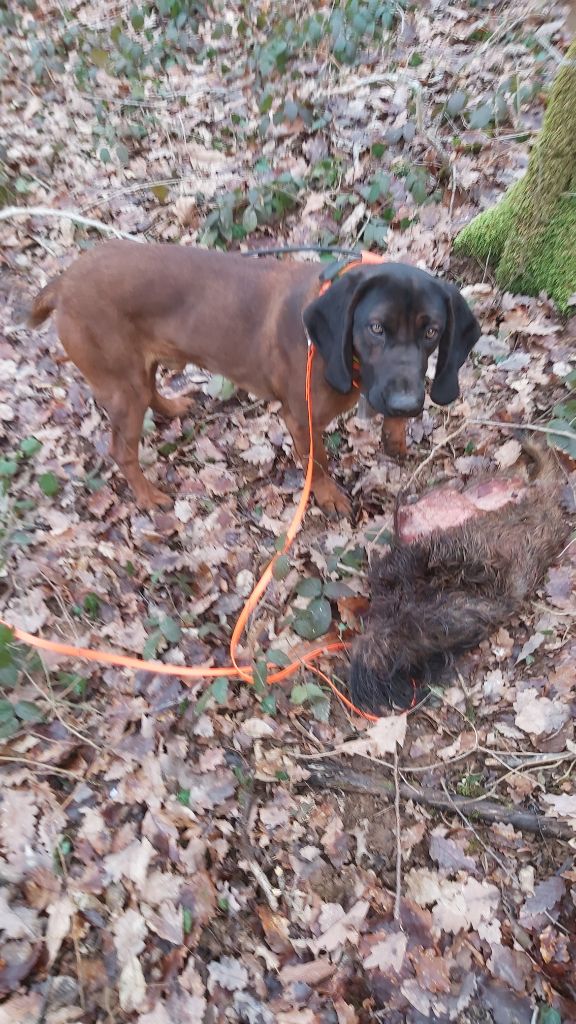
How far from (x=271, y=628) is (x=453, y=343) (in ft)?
5.98

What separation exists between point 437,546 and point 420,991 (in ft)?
5.83

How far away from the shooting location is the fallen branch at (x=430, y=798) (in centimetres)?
255

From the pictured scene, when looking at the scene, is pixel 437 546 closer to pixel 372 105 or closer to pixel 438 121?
pixel 438 121

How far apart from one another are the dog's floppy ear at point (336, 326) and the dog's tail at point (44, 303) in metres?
→ 1.60

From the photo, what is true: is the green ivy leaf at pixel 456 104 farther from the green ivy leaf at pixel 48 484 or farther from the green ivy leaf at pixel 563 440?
the green ivy leaf at pixel 48 484

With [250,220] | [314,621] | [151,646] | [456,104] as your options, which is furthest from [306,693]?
[456,104]

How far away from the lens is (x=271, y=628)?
348 cm

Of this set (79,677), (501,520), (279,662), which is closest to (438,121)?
(501,520)

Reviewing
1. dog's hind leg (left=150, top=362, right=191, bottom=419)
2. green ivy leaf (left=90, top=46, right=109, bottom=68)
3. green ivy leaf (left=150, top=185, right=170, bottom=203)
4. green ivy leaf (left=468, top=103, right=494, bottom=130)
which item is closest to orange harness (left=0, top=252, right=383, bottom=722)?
dog's hind leg (left=150, top=362, right=191, bottom=419)

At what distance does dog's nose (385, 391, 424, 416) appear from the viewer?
3.01 metres

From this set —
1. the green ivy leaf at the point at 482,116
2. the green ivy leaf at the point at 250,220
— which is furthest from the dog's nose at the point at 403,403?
the green ivy leaf at the point at 482,116

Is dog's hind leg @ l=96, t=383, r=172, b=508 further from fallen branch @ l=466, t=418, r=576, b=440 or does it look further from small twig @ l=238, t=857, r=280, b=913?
small twig @ l=238, t=857, r=280, b=913

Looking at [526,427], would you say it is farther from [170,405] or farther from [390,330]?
[170,405]

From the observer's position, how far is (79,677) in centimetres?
326
